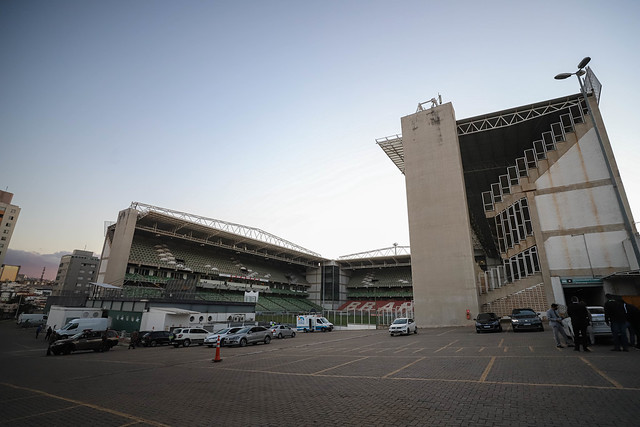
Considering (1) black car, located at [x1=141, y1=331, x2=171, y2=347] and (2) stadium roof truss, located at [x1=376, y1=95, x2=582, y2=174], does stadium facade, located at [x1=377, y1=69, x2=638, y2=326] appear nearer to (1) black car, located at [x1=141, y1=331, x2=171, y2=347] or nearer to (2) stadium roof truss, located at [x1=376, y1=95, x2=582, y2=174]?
(2) stadium roof truss, located at [x1=376, y1=95, x2=582, y2=174]

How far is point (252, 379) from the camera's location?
981 cm

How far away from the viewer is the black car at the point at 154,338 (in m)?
26.5

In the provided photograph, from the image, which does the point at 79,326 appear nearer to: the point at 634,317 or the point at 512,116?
the point at 634,317

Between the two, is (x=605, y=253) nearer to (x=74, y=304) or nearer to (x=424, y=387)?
(x=424, y=387)

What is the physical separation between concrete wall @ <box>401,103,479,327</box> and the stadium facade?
0.11 m

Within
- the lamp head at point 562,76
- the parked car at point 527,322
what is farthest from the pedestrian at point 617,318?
the parked car at point 527,322

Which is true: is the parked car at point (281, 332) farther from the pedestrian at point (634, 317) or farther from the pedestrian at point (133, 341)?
the pedestrian at point (634, 317)

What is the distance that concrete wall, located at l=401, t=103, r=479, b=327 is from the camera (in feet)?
Result: 113

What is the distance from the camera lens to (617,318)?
10586mm

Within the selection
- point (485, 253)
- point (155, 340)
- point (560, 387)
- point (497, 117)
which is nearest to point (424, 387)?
point (560, 387)

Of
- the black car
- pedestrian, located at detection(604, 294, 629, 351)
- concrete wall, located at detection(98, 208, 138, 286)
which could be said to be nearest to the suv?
the black car

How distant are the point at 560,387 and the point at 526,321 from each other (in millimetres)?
18550

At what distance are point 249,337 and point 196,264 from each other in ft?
124

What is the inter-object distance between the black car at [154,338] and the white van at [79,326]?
569cm
